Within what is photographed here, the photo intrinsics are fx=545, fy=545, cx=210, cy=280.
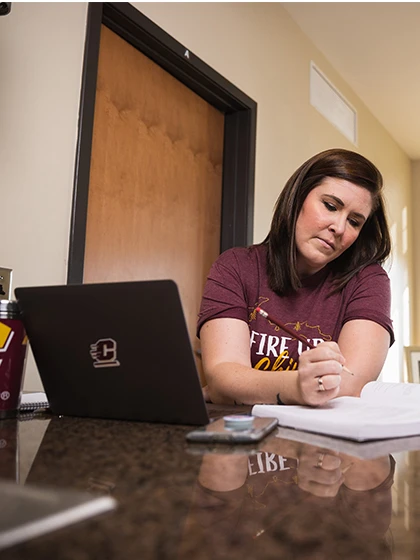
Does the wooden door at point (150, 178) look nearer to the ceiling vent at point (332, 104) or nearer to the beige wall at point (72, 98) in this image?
the beige wall at point (72, 98)

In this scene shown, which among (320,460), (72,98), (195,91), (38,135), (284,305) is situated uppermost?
(195,91)

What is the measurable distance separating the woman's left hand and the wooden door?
1.25 m

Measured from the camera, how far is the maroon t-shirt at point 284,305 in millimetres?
1210

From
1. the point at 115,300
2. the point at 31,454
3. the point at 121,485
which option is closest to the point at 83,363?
the point at 115,300

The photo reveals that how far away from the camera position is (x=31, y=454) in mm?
416

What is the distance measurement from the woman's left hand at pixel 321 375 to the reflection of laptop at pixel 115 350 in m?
0.21

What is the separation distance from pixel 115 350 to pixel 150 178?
166cm

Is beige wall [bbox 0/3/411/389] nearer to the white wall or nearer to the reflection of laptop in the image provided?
the white wall

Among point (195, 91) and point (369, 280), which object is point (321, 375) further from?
point (195, 91)

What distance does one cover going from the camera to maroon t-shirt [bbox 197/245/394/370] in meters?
1.21

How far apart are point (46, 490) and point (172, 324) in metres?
0.31

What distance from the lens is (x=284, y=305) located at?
131 centimetres

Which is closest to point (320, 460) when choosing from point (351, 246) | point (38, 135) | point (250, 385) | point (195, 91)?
point (250, 385)

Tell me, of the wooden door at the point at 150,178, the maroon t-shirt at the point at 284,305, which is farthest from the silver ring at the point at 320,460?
the wooden door at the point at 150,178
